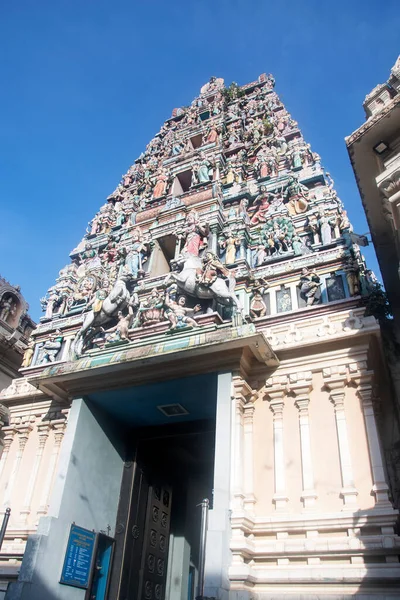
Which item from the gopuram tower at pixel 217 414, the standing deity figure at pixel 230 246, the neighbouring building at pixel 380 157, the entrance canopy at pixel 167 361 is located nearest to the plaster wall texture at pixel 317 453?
the gopuram tower at pixel 217 414

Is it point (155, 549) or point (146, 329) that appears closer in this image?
point (155, 549)

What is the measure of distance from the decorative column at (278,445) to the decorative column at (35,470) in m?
5.85

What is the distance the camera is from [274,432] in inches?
360

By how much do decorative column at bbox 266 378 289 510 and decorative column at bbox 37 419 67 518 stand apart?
17.5 ft

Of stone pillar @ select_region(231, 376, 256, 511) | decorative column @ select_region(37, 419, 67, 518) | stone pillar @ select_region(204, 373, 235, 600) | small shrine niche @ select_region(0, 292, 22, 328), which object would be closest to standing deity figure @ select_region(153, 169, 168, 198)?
small shrine niche @ select_region(0, 292, 22, 328)

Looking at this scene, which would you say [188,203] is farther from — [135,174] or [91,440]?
[91,440]

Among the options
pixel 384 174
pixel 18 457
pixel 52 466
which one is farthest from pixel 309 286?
pixel 18 457

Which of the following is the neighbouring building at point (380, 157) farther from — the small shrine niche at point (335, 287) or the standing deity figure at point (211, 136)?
the standing deity figure at point (211, 136)

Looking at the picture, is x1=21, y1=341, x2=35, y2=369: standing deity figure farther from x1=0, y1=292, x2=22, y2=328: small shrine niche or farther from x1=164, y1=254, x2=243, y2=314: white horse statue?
x1=0, y1=292, x2=22, y2=328: small shrine niche

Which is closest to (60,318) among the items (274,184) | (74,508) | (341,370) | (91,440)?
(91,440)

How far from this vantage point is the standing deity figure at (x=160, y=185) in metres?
18.2

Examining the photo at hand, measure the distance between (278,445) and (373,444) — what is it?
1711mm

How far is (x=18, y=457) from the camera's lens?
39.0 ft

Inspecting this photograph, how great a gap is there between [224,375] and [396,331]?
3.95m
